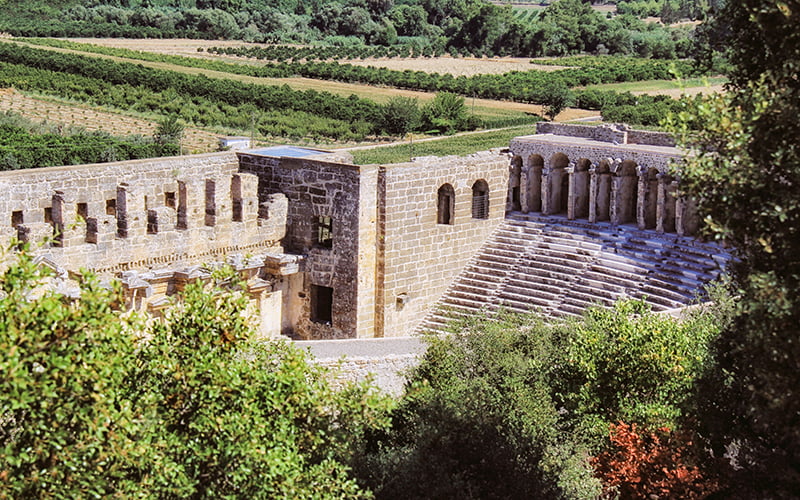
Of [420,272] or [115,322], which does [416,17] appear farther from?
[115,322]

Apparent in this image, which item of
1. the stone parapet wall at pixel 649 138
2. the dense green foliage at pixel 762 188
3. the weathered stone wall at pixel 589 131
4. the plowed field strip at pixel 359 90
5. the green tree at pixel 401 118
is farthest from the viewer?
the plowed field strip at pixel 359 90

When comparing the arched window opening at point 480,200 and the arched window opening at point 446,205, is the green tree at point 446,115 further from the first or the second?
the arched window opening at point 446,205

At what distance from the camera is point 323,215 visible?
31.1m

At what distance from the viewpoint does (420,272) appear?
3222cm

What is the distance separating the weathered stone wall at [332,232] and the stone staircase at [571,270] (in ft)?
7.46

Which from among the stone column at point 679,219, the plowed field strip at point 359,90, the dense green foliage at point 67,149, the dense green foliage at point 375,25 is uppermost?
the dense green foliage at point 375,25

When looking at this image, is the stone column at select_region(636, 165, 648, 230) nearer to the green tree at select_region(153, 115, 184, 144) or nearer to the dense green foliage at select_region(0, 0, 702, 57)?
the green tree at select_region(153, 115, 184, 144)

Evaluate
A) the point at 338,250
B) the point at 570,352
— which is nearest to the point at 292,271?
the point at 338,250

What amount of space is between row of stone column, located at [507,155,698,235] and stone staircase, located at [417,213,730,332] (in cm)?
46

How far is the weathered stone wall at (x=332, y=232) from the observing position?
101ft

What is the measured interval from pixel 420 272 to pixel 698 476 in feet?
46.1

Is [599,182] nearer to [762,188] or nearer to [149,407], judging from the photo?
[762,188]

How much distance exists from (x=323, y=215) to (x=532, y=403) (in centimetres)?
987

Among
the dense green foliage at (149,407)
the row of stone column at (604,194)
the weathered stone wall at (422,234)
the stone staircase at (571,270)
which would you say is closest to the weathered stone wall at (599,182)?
the row of stone column at (604,194)
